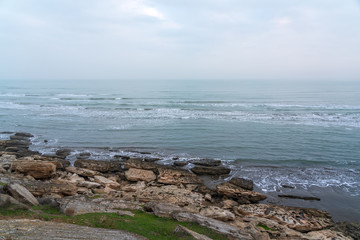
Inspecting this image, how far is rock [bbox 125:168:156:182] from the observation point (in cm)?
2239

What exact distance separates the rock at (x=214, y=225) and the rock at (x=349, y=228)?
710 cm

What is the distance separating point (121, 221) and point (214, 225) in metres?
5.39

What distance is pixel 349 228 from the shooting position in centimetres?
1541

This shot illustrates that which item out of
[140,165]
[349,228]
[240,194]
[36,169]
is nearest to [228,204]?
[240,194]

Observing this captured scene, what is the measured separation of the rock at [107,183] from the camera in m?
20.8

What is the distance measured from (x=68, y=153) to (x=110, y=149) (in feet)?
17.0

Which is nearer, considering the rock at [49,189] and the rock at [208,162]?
the rock at [49,189]

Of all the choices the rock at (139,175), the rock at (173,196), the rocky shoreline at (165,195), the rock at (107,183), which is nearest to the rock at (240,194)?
the rocky shoreline at (165,195)

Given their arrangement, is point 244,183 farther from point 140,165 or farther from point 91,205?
point 91,205

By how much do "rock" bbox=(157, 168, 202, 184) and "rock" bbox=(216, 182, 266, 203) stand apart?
298cm

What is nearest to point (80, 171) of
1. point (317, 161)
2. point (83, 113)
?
point (317, 161)

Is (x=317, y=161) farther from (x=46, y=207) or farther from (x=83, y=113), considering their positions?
(x=83, y=113)

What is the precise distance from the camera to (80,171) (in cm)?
2273

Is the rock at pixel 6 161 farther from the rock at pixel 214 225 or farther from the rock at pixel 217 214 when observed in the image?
the rock at pixel 217 214
